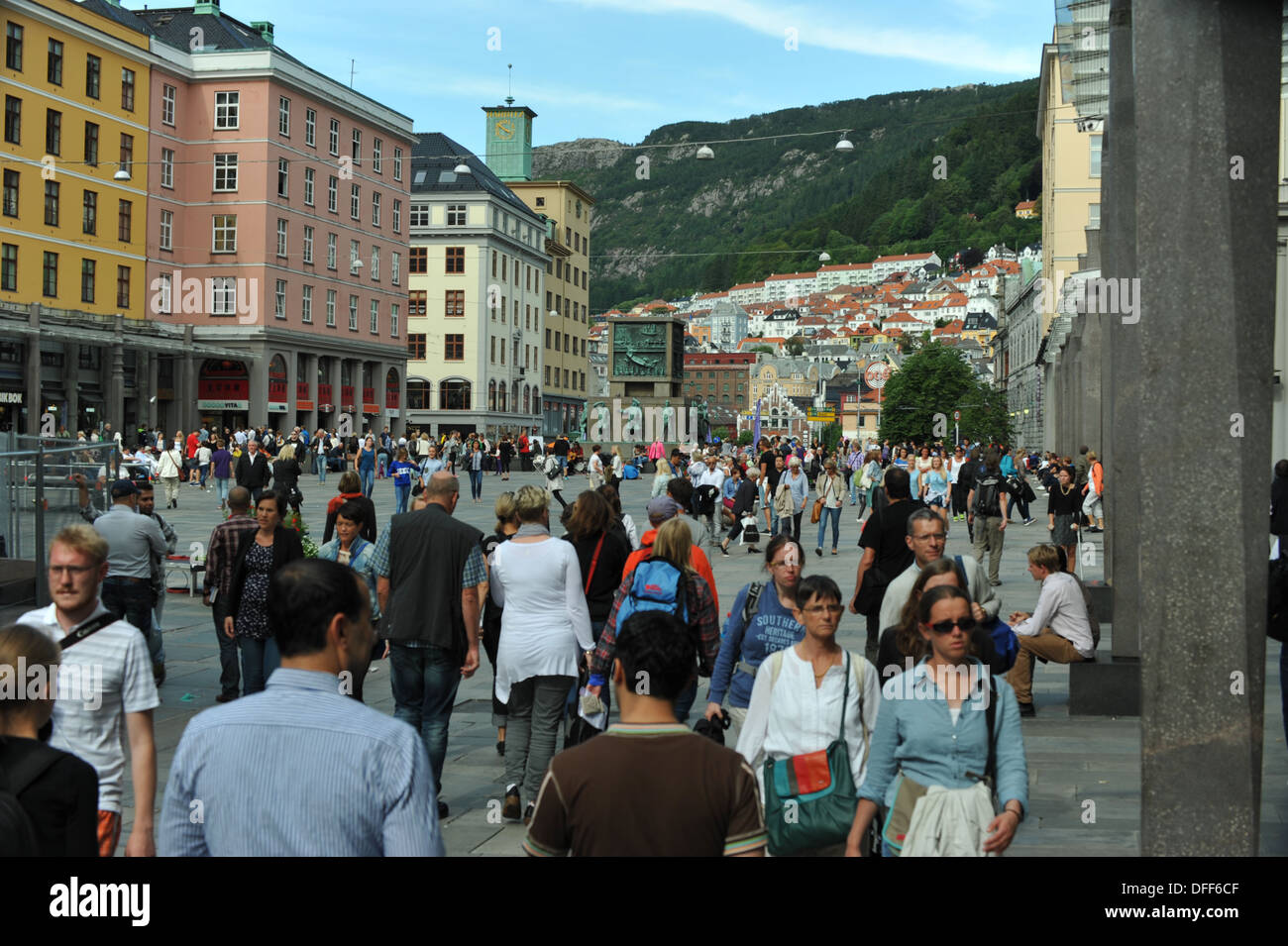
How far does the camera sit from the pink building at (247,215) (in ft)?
195

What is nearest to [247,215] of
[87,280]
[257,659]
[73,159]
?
[87,280]

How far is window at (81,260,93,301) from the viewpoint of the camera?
53.8m

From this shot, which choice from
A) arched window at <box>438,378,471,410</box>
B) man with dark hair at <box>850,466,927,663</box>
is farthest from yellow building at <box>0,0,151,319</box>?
man with dark hair at <box>850,466,927,663</box>

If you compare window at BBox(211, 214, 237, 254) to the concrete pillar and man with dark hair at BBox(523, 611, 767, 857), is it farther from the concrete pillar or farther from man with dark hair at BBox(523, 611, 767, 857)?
man with dark hair at BBox(523, 611, 767, 857)

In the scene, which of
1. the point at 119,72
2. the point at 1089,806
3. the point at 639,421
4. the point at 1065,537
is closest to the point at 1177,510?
the point at 1089,806

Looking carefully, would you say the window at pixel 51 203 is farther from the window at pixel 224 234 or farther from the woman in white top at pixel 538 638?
the woman in white top at pixel 538 638

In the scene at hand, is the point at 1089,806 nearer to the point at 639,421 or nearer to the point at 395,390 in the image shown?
the point at 639,421

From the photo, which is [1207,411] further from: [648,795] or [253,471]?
[253,471]

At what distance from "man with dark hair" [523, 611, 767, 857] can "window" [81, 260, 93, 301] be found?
55069 millimetres

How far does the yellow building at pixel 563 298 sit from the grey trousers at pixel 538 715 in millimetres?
98347

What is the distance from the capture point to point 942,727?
4.78 meters

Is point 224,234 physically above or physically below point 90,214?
above

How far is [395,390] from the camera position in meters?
74.5

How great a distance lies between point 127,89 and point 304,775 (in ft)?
191
